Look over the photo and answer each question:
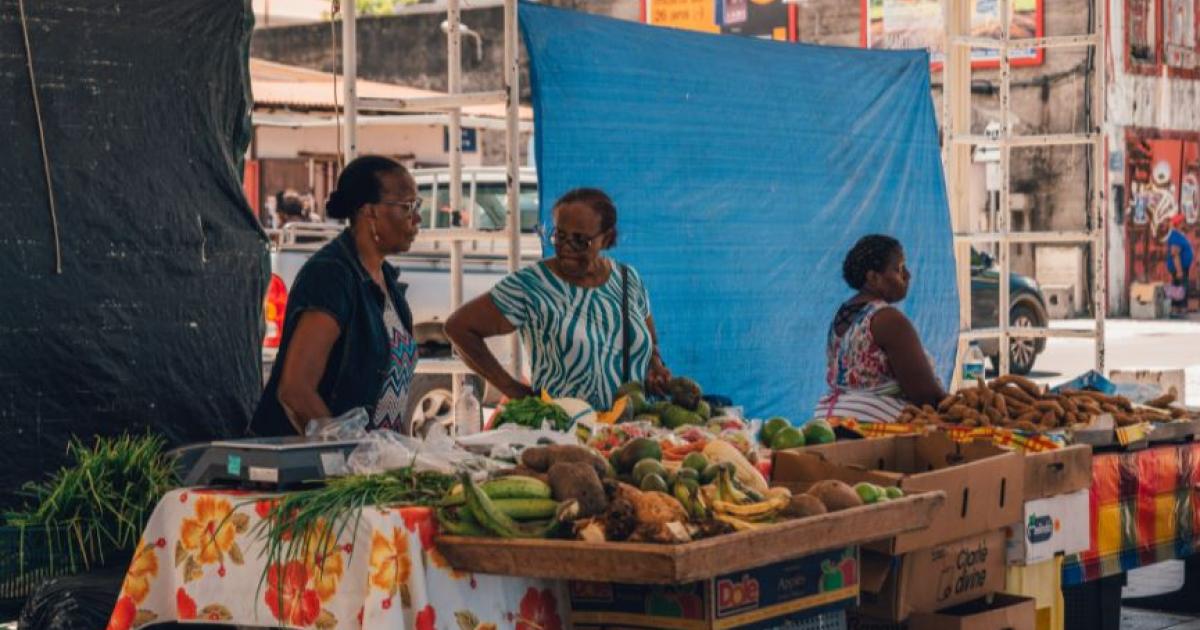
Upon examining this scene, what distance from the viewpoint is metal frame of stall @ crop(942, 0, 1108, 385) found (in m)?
10.0

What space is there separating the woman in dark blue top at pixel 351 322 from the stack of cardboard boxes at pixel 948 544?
1283 mm

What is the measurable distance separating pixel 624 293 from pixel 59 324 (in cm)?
200

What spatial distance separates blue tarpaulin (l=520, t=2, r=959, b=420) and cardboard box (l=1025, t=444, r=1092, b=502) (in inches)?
92.2

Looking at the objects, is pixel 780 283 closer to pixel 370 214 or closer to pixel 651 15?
pixel 370 214

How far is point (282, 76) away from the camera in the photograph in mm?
15906

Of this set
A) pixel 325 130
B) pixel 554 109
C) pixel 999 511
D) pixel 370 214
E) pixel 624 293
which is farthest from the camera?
pixel 325 130

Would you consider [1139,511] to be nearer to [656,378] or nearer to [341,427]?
[656,378]

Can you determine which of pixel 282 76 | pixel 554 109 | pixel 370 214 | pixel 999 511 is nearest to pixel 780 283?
pixel 554 109

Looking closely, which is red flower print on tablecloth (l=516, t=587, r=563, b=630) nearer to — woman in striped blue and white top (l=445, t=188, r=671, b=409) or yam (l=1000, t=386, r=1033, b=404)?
woman in striped blue and white top (l=445, t=188, r=671, b=409)

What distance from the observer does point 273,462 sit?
14.0 ft

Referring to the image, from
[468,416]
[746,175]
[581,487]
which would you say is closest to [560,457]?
[581,487]

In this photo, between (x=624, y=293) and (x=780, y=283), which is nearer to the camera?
(x=624, y=293)

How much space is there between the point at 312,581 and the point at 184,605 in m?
0.48

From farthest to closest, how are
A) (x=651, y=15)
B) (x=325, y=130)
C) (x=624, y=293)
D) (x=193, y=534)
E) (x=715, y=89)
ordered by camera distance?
(x=651, y=15) < (x=325, y=130) < (x=715, y=89) < (x=624, y=293) < (x=193, y=534)
